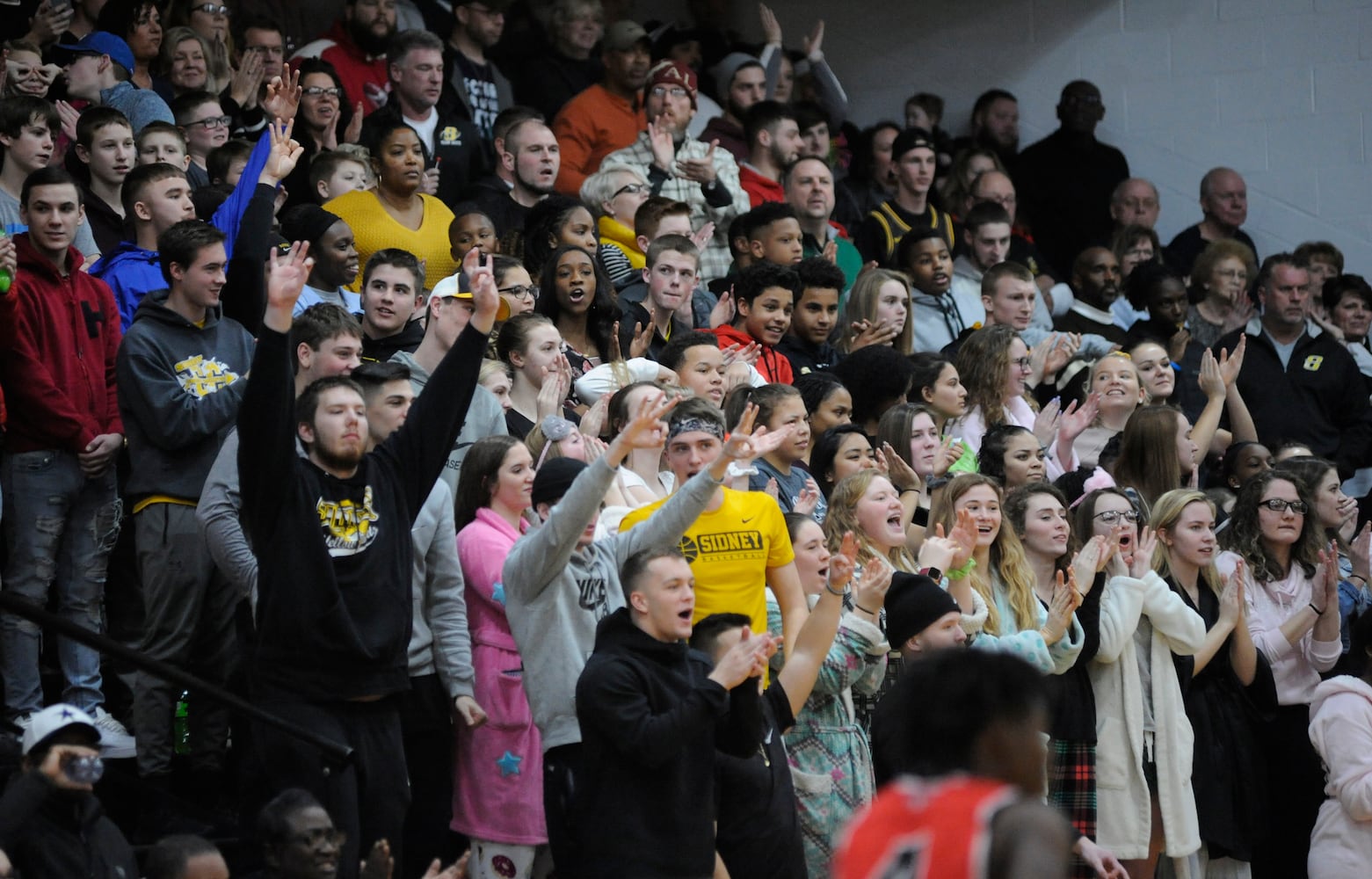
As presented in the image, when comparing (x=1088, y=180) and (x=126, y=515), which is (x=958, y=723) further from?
(x=1088, y=180)

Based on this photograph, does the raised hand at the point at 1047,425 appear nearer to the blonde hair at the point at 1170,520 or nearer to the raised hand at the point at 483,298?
the blonde hair at the point at 1170,520

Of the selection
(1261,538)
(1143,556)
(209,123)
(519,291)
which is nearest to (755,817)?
(1143,556)

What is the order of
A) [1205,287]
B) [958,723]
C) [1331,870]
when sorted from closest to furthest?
[958,723], [1331,870], [1205,287]

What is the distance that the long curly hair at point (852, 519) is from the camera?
5469mm

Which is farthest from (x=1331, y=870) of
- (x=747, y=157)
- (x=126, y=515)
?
(x=747, y=157)

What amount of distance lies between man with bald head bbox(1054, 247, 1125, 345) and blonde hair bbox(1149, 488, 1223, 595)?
3001mm

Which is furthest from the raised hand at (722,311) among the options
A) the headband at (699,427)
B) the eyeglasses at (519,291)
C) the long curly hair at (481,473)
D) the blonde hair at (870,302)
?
the long curly hair at (481,473)

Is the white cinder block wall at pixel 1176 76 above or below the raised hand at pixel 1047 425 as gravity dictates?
above

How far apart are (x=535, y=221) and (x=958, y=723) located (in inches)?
204

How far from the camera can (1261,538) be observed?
7113 millimetres

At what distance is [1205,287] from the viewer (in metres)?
10.0

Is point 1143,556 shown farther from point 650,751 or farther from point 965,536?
point 650,751

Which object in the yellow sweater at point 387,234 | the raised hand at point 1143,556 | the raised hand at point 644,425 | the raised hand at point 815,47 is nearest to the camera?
the raised hand at point 644,425

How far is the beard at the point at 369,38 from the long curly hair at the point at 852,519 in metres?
4.82
